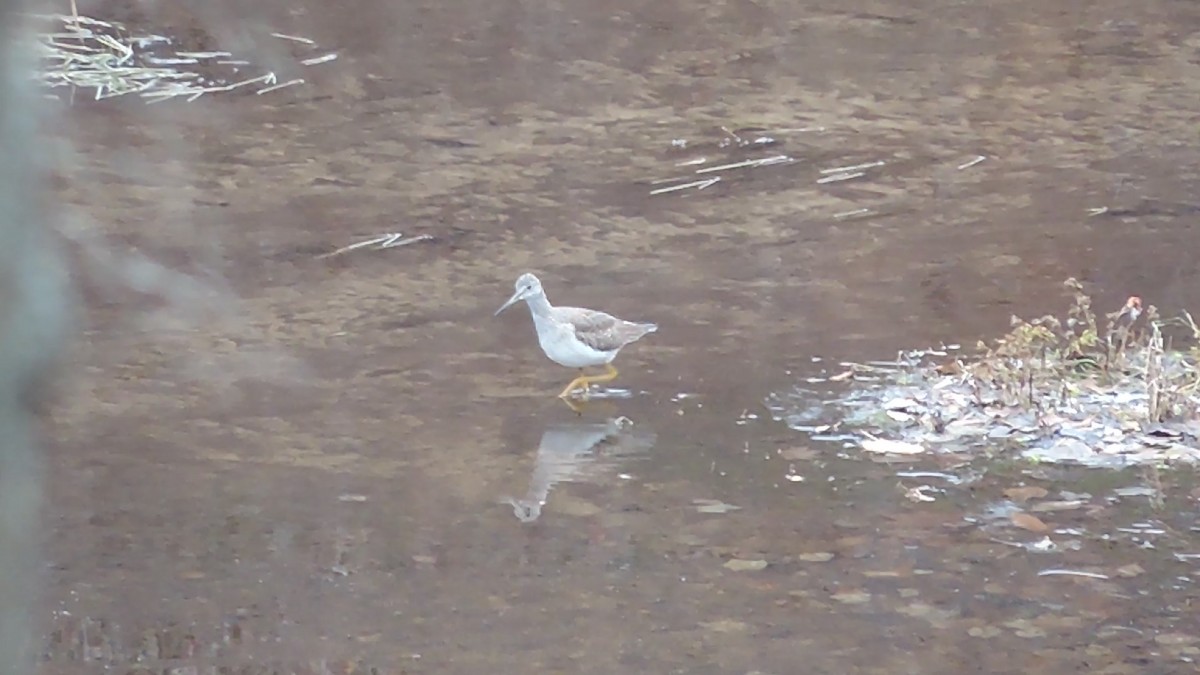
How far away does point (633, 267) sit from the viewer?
1067 cm

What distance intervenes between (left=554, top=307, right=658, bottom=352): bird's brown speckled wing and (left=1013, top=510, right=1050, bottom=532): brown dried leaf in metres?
2.58

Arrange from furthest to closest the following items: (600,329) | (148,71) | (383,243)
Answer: (148,71), (383,243), (600,329)

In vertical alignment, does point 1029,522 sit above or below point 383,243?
above

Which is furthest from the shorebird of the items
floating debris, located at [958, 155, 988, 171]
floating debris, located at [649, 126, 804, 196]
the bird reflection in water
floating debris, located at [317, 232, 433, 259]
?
floating debris, located at [958, 155, 988, 171]

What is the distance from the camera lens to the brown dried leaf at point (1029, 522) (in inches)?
249

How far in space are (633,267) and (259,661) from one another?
18.1 ft

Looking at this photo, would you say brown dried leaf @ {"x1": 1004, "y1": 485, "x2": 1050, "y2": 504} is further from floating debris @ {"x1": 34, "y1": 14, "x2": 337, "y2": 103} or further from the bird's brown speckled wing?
floating debris @ {"x1": 34, "y1": 14, "x2": 337, "y2": 103}

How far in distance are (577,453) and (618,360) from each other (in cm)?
152

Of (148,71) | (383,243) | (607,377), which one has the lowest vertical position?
(383,243)

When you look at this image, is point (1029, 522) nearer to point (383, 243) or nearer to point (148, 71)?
point (383, 243)

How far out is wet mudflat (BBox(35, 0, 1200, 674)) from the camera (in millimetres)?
5598

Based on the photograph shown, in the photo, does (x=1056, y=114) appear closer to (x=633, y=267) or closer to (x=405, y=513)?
(x=633, y=267)

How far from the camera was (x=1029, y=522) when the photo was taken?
6.38m

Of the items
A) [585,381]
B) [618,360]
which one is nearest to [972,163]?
[618,360]
